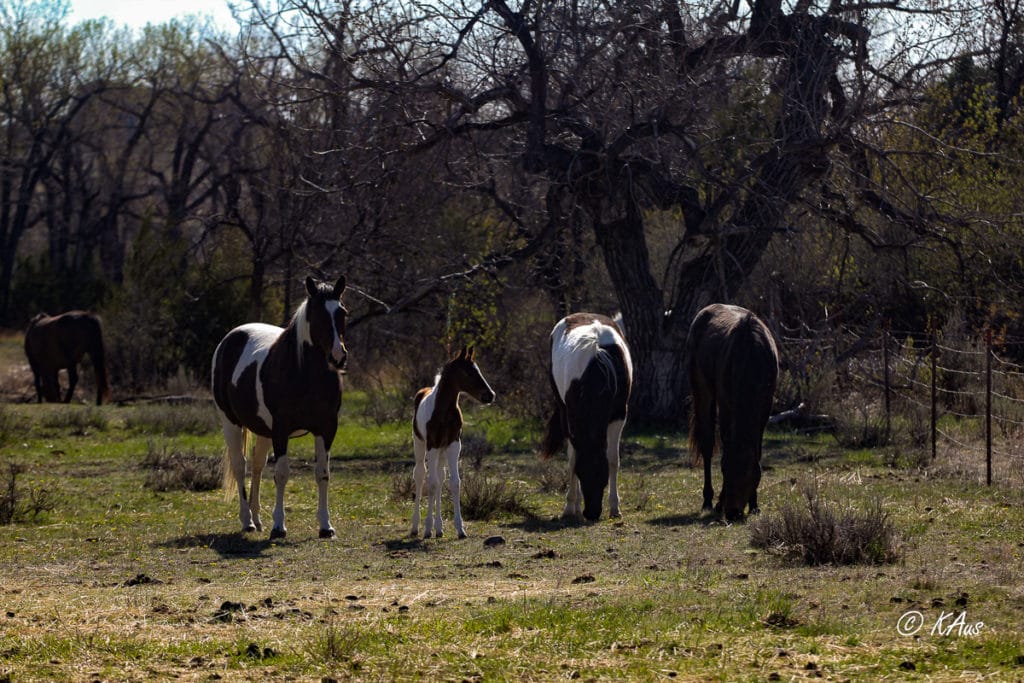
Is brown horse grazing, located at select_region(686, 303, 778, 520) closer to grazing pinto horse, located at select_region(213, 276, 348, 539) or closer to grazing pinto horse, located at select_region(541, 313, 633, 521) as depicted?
grazing pinto horse, located at select_region(541, 313, 633, 521)

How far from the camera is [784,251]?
2036 cm

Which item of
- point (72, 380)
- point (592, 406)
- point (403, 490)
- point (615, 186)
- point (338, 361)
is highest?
point (615, 186)

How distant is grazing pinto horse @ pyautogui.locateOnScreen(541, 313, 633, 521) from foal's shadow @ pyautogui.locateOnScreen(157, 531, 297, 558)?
8.91 ft

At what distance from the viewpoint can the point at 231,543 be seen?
10375 millimetres

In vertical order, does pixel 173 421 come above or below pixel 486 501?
above

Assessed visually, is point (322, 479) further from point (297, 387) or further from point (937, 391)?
point (937, 391)

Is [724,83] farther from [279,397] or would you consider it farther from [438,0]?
[279,397]

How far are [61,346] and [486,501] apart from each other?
52.5 ft

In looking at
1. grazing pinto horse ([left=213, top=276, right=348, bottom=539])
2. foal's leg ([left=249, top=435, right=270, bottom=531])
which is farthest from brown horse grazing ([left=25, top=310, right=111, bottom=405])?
grazing pinto horse ([left=213, top=276, right=348, bottom=539])

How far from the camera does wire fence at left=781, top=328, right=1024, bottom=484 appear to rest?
1400 cm

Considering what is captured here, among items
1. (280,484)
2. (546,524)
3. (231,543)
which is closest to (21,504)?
(231,543)

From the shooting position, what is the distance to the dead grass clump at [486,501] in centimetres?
1170

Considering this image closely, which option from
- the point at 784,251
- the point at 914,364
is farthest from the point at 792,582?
the point at 784,251

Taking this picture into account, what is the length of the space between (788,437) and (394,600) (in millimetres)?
11423
